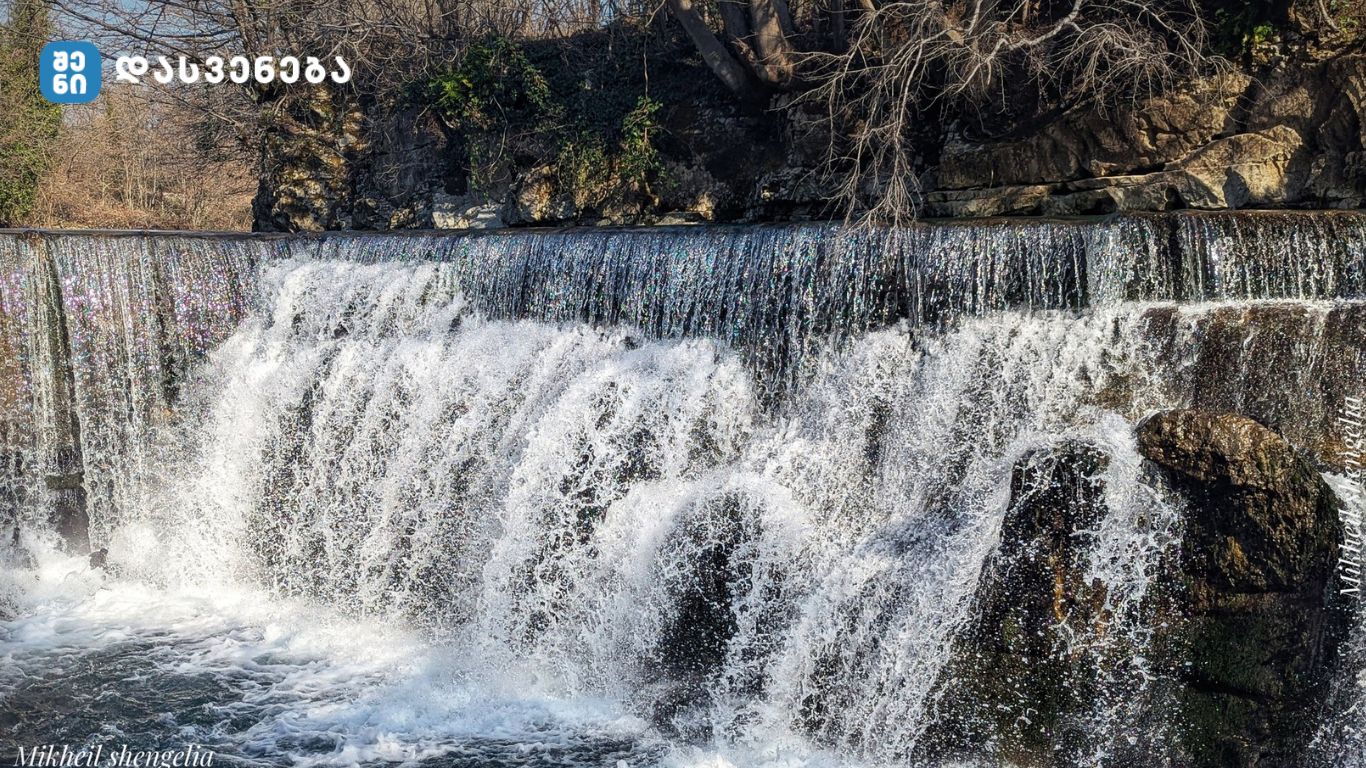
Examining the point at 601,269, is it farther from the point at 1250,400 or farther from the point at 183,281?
the point at 1250,400

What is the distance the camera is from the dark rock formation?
13.3 ft

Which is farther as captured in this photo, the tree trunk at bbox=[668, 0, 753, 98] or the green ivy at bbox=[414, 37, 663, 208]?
the green ivy at bbox=[414, 37, 663, 208]

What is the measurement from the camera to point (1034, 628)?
4355 millimetres

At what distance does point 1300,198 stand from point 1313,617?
3.98 meters

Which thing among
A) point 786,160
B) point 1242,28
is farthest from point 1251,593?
point 786,160

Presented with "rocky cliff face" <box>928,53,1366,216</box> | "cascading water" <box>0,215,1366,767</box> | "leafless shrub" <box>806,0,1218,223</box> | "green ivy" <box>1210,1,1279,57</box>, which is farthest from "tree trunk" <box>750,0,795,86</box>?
"green ivy" <box>1210,1,1279,57</box>

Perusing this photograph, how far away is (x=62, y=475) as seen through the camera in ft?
25.3

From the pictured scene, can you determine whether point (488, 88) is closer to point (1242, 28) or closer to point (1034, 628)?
point (1242, 28)

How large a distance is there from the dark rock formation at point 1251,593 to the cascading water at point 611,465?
0.14m

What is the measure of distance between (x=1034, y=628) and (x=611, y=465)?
95.9 inches

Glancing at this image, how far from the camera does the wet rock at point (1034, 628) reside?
4312mm

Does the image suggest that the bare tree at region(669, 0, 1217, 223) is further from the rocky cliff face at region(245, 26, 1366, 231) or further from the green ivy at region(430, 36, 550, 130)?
the green ivy at region(430, 36, 550, 130)

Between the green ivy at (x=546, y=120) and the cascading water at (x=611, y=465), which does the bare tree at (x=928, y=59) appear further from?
the cascading water at (x=611, y=465)

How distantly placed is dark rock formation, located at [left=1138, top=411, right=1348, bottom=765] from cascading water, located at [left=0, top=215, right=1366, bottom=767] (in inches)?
5.3
